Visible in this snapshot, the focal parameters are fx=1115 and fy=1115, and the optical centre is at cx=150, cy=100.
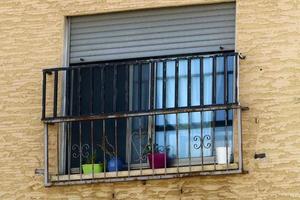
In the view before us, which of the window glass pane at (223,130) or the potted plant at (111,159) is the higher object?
the window glass pane at (223,130)

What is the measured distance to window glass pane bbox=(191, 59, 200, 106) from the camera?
46.6ft

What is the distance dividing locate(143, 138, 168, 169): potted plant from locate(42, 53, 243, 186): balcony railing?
12 millimetres

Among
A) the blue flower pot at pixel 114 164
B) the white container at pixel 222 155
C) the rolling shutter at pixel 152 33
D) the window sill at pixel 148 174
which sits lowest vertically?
the window sill at pixel 148 174

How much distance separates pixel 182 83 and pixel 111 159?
1.34 metres

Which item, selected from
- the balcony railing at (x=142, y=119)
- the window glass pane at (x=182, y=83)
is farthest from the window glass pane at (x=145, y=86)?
the window glass pane at (x=182, y=83)

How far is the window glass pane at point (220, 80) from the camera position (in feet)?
46.1

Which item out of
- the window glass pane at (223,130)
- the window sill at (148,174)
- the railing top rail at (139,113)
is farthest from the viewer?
the window glass pane at (223,130)

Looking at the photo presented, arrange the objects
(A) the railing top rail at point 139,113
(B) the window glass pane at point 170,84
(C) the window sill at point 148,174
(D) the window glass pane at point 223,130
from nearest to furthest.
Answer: (C) the window sill at point 148,174
(A) the railing top rail at point 139,113
(D) the window glass pane at point 223,130
(B) the window glass pane at point 170,84

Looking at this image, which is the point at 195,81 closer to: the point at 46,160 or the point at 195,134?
the point at 195,134

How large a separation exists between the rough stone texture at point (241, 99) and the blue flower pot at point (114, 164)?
23 cm

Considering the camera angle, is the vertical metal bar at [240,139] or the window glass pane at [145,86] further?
the window glass pane at [145,86]

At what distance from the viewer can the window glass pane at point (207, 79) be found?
1413 centimetres

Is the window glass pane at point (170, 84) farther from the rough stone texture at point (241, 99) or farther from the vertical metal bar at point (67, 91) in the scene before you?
the vertical metal bar at point (67, 91)

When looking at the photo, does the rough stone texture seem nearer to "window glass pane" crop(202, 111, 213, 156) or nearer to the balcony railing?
the balcony railing
